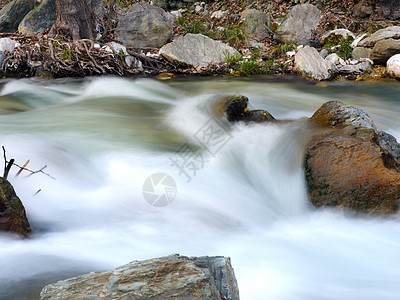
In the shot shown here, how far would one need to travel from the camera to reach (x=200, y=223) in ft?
10.8

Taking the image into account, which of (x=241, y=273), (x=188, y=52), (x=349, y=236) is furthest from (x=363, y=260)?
(x=188, y=52)

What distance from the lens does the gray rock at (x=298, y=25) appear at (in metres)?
10.2

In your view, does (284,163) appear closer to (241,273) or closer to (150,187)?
(150,187)

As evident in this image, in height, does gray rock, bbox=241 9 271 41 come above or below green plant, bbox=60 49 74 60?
→ above

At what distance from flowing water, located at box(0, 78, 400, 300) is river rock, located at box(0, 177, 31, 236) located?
0.08m

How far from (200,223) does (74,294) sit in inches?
66.9

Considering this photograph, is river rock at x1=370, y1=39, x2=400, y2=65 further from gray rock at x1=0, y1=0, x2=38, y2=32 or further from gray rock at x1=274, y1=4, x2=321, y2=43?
gray rock at x1=0, y1=0, x2=38, y2=32

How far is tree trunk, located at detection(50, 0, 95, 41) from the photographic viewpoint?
8.70m

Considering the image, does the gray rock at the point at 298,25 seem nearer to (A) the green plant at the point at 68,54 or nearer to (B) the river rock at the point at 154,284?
(A) the green plant at the point at 68,54

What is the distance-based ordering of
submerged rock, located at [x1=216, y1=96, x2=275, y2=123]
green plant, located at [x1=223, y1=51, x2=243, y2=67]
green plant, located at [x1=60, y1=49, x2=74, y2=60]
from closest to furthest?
submerged rock, located at [x1=216, y1=96, x2=275, y2=123]
green plant, located at [x1=60, y1=49, x2=74, y2=60]
green plant, located at [x1=223, y1=51, x2=243, y2=67]

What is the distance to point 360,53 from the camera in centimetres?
894

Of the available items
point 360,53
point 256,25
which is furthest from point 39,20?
point 360,53

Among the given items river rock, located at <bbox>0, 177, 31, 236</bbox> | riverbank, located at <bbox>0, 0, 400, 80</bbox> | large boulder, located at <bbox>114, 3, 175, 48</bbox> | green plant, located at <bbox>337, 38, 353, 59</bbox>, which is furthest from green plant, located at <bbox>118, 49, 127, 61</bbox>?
river rock, located at <bbox>0, 177, 31, 236</bbox>

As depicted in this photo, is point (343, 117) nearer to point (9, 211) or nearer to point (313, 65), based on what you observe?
point (9, 211)
